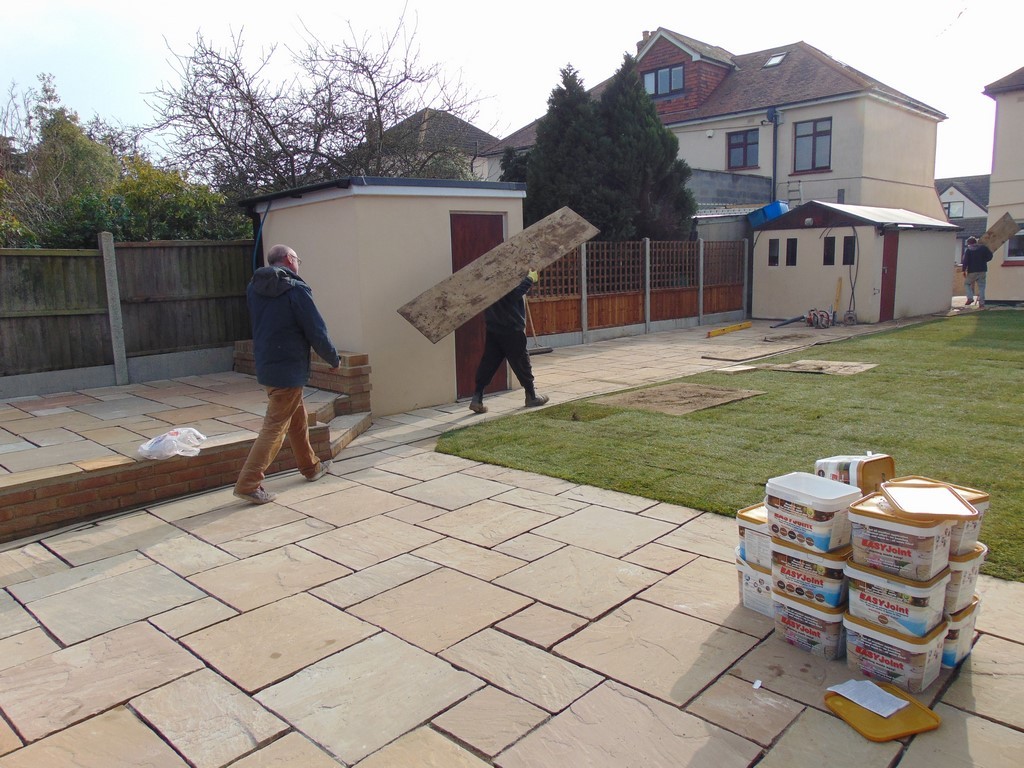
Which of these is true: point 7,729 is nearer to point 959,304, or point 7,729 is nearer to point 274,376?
point 274,376

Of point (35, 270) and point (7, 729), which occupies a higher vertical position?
point (35, 270)

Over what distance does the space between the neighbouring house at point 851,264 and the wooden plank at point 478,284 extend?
10.9 m

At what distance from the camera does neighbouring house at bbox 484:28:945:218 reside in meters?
22.2

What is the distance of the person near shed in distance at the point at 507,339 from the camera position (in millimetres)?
7672

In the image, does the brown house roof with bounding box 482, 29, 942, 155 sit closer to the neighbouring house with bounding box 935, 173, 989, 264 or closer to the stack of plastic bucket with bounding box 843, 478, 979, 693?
the stack of plastic bucket with bounding box 843, 478, 979, 693

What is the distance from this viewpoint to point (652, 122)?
15812 millimetres

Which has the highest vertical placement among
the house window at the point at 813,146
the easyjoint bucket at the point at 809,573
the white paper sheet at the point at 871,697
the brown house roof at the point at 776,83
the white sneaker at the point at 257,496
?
the brown house roof at the point at 776,83

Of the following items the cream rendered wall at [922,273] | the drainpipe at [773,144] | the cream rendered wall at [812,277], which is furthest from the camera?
the drainpipe at [773,144]

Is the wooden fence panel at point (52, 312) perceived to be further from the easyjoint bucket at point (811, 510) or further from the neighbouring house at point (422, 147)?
the easyjoint bucket at point (811, 510)

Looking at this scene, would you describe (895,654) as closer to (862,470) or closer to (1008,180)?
(862,470)

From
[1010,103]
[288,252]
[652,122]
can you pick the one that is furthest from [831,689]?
[1010,103]

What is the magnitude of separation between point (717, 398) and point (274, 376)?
4.78m

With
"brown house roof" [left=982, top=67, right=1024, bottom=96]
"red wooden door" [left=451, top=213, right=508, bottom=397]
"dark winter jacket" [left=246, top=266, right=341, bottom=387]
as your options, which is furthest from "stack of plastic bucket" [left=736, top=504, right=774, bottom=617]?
"brown house roof" [left=982, top=67, right=1024, bottom=96]

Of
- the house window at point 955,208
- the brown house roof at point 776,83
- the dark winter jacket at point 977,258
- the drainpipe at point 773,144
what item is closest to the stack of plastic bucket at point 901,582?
the dark winter jacket at point 977,258
